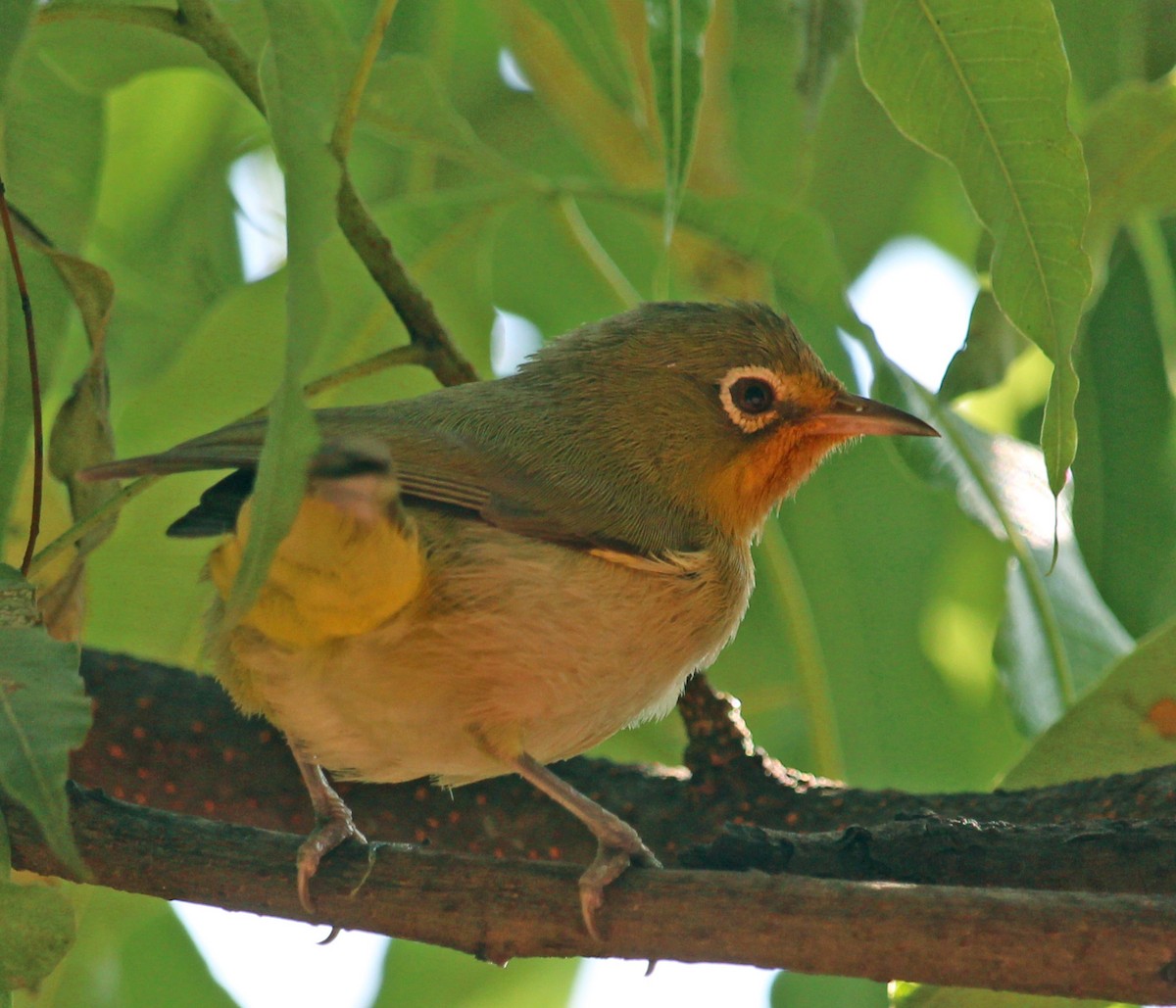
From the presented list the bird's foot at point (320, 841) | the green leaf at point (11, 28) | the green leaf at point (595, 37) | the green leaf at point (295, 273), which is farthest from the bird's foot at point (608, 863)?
the green leaf at point (595, 37)

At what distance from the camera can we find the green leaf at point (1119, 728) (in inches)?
118

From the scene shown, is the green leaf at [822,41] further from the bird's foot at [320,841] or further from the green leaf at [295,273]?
the bird's foot at [320,841]

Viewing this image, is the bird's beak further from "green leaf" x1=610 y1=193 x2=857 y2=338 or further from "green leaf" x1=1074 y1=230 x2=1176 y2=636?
"green leaf" x1=1074 y1=230 x2=1176 y2=636

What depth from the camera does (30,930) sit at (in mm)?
2127

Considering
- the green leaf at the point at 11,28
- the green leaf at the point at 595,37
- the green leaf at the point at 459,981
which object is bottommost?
the green leaf at the point at 459,981

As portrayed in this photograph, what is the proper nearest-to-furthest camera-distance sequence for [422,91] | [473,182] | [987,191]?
[987,191]
[422,91]
[473,182]

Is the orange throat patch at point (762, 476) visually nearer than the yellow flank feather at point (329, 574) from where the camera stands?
No

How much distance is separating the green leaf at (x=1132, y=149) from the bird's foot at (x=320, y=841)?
224cm

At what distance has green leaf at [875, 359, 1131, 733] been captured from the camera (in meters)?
3.31

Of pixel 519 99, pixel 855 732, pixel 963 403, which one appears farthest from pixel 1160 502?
pixel 519 99

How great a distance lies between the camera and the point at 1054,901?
2287 millimetres

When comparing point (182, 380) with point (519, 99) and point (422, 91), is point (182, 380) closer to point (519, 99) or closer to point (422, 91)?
point (422, 91)

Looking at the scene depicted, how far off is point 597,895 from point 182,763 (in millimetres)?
1325

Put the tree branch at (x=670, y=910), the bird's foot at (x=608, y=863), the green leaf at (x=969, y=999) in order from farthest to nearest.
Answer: the green leaf at (x=969, y=999) < the bird's foot at (x=608, y=863) < the tree branch at (x=670, y=910)
